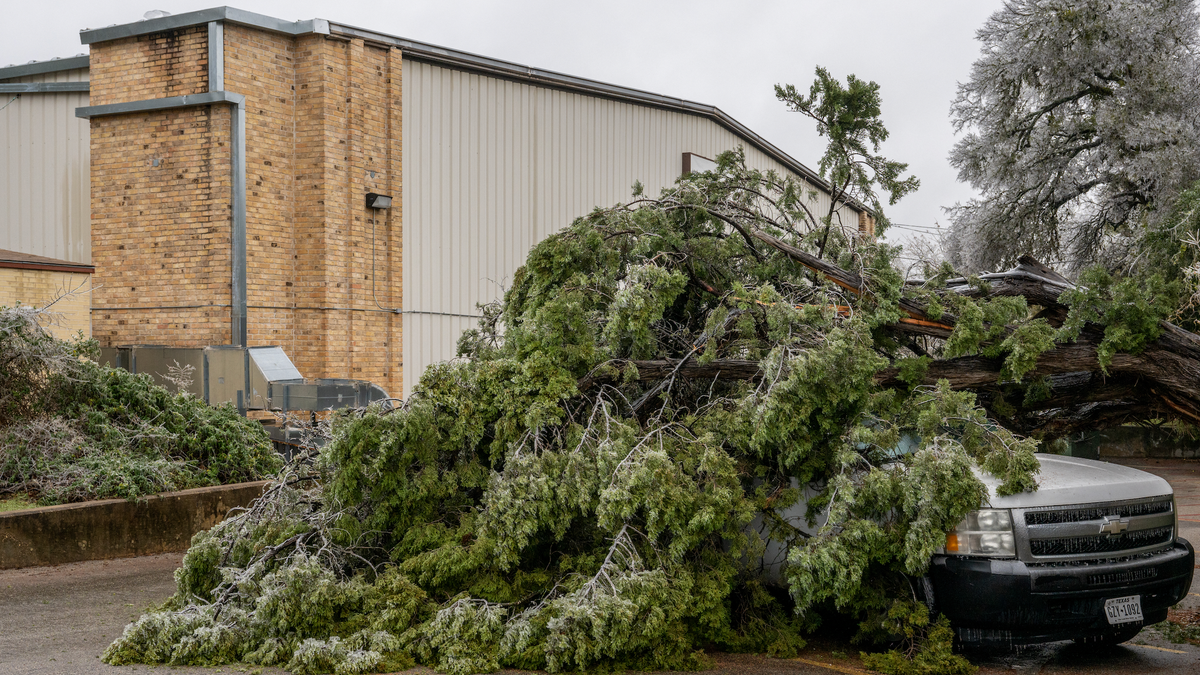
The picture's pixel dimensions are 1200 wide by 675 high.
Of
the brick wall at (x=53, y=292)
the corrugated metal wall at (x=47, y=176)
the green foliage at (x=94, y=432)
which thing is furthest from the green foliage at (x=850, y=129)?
the corrugated metal wall at (x=47, y=176)

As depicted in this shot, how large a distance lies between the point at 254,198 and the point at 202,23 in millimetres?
2458

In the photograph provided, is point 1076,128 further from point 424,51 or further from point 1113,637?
point 1113,637

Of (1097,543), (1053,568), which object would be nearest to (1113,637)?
(1097,543)

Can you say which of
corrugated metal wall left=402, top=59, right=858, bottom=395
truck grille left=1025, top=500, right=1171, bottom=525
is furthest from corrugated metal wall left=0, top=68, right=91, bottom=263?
truck grille left=1025, top=500, right=1171, bottom=525

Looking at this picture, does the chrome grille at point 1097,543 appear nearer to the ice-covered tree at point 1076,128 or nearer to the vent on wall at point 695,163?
the ice-covered tree at point 1076,128

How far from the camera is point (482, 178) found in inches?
661

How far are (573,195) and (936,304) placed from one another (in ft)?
39.2

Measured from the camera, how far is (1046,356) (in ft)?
23.1

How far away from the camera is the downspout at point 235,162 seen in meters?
13.6

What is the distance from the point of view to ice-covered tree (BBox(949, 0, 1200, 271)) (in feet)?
61.8

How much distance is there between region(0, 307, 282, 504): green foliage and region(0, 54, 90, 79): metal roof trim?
778cm

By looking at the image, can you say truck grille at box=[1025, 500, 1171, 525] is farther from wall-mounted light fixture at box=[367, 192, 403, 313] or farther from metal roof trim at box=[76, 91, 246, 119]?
metal roof trim at box=[76, 91, 246, 119]

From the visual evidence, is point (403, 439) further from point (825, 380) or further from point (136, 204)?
point (136, 204)

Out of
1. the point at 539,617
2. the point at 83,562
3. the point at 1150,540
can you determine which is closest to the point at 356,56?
the point at 83,562
